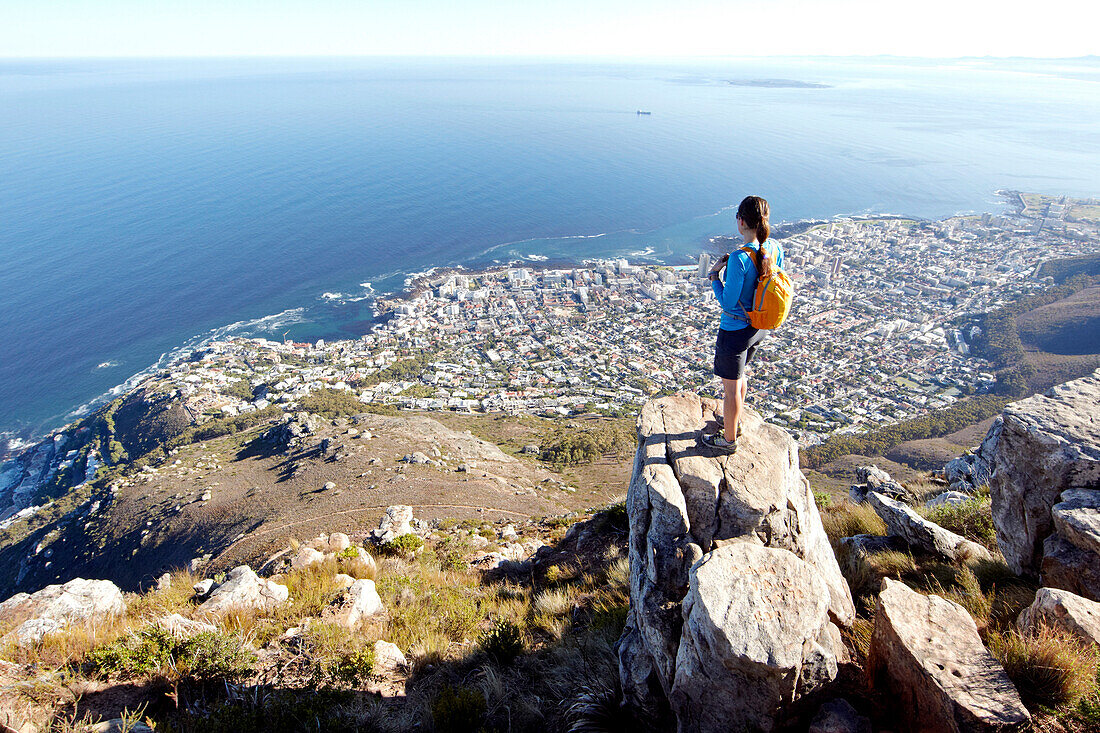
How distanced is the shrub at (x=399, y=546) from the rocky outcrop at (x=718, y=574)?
282 inches

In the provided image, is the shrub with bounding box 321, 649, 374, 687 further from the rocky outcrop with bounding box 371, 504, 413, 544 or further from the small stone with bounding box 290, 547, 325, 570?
the rocky outcrop with bounding box 371, 504, 413, 544

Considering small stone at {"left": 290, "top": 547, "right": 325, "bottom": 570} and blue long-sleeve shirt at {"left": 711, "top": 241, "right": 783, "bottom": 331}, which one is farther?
small stone at {"left": 290, "top": 547, "right": 325, "bottom": 570}

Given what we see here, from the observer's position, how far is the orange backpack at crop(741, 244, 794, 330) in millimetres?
4727

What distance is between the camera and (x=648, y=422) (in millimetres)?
6234

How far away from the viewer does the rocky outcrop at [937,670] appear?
3055mm

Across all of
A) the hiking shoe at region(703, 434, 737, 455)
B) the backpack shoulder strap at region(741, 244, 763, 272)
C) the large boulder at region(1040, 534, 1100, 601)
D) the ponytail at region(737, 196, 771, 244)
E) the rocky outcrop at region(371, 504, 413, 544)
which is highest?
the ponytail at region(737, 196, 771, 244)

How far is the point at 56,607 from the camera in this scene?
671 centimetres

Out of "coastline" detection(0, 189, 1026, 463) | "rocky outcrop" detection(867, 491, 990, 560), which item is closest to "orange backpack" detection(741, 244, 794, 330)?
"rocky outcrop" detection(867, 491, 990, 560)

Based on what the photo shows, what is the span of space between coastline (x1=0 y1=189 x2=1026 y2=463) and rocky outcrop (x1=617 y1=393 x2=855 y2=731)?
5602cm

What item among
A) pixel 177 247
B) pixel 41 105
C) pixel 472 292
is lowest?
pixel 472 292

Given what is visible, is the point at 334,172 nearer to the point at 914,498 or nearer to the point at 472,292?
the point at 472,292

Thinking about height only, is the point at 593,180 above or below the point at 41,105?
below

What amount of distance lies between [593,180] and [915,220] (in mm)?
66576

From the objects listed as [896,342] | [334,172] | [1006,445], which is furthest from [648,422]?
[334,172]
